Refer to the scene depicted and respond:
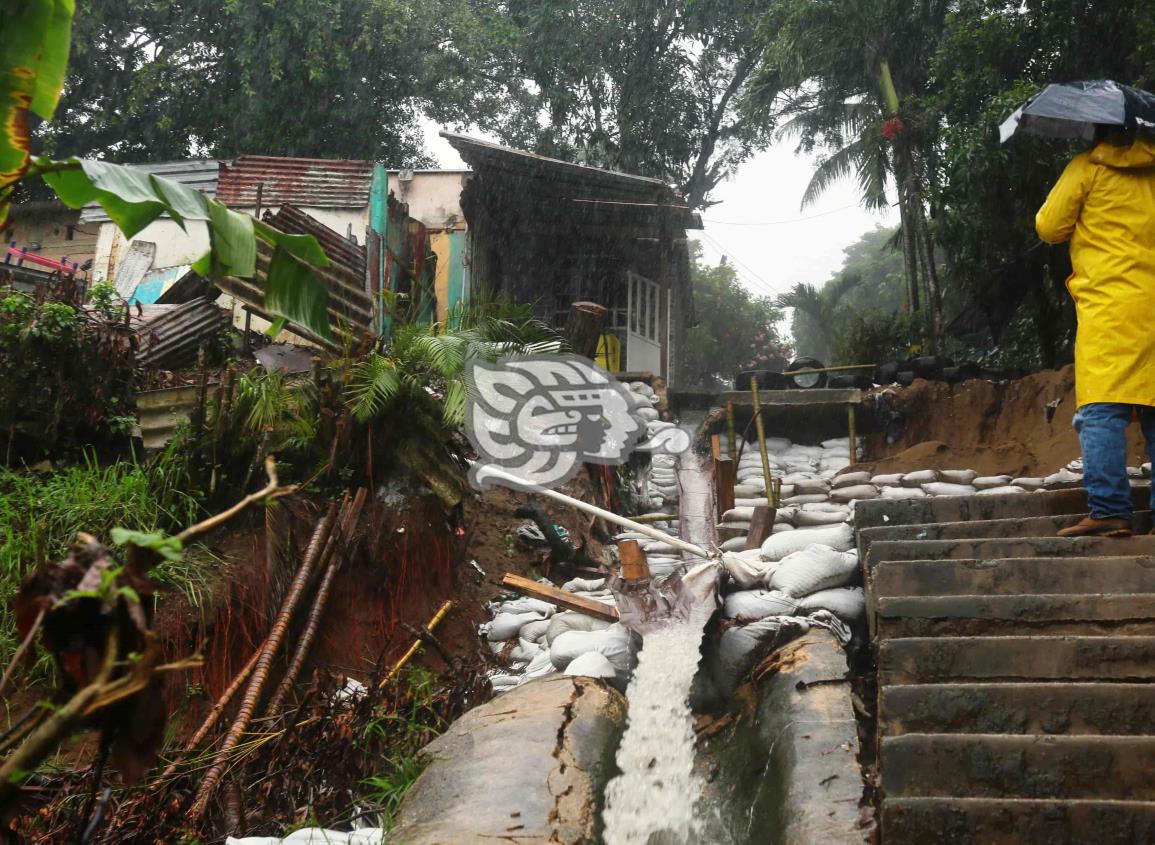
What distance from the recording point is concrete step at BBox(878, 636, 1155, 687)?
9.06ft

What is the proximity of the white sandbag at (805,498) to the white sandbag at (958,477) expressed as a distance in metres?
0.82

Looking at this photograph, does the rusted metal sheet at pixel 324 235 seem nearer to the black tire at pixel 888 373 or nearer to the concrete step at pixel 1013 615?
the black tire at pixel 888 373

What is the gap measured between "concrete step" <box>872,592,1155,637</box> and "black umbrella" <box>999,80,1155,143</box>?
164 centimetres

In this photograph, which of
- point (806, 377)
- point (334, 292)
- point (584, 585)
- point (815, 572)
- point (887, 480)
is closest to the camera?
point (815, 572)

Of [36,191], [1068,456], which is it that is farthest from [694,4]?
[1068,456]

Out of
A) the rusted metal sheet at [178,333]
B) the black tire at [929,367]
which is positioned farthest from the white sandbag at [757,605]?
the black tire at [929,367]

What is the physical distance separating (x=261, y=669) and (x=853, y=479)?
4226 millimetres

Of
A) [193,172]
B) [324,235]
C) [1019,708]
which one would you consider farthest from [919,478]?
[193,172]

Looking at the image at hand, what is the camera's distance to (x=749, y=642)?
4047mm

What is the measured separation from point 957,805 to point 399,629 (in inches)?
128

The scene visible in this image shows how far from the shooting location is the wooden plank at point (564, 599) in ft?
15.5

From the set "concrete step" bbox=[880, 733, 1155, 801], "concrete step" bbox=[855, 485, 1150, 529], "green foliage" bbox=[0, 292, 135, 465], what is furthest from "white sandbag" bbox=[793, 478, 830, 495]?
"green foliage" bbox=[0, 292, 135, 465]

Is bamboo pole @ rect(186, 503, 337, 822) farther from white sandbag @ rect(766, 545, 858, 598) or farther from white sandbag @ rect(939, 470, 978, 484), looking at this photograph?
white sandbag @ rect(939, 470, 978, 484)

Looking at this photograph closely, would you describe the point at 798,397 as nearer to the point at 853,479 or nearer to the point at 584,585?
the point at 853,479
